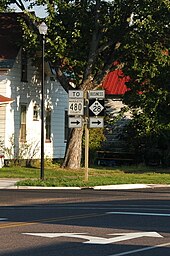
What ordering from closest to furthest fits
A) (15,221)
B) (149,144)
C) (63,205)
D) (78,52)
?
(15,221) < (63,205) < (78,52) < (149,144)

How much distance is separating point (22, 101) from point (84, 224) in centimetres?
2494

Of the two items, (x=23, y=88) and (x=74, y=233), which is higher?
(x=23, y=88)

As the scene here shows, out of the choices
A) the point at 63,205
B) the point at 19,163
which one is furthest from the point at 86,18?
the point at 63,205

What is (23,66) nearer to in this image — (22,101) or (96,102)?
(22,101)

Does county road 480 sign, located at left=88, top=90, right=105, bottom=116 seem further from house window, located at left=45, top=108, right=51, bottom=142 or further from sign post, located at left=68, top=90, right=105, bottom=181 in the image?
house window, located at left=45, top=108, right=51, bottom=142

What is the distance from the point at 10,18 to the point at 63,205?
22.7m

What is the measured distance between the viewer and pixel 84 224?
1524 centimetres

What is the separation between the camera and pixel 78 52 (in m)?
36.9

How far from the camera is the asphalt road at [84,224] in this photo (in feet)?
39.0

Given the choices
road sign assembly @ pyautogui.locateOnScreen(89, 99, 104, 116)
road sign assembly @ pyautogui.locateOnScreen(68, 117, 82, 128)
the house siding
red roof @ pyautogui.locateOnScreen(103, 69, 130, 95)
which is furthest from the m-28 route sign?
red roof @ pyautogui.locateOnScreen(103, 69, 130, 95)

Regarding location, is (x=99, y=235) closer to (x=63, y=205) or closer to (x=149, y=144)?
(x=63, y=205)

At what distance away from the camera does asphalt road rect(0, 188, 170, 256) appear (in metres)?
11.9

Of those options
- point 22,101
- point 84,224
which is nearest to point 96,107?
point 22,101

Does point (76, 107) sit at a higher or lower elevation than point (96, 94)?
lower
